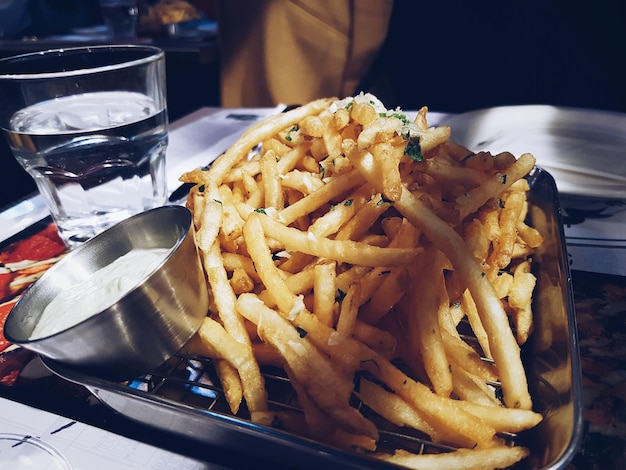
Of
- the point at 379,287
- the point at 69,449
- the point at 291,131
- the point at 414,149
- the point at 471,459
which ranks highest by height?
the point at 414,149

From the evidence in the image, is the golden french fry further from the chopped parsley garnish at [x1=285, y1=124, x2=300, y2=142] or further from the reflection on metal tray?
the chopped parsley garnish at [x1=285, y1=124, x2=300, y2=142]

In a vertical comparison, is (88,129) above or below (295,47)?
above

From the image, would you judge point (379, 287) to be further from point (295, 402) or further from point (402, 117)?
point (402, 117)

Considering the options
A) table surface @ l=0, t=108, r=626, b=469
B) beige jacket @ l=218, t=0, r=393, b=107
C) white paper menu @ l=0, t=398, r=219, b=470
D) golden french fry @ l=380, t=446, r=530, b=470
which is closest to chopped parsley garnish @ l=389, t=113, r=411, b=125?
table surface @ l=0, t=108, r=626, b=469

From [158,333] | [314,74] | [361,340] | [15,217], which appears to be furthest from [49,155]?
[314,74]

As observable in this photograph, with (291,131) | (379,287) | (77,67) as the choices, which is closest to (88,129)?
(77,67)

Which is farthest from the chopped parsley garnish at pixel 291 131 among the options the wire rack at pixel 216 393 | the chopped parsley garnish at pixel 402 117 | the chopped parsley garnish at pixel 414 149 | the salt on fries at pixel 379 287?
the wire rack at pixel 216 393

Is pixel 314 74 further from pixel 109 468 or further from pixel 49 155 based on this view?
pixel 109 468
